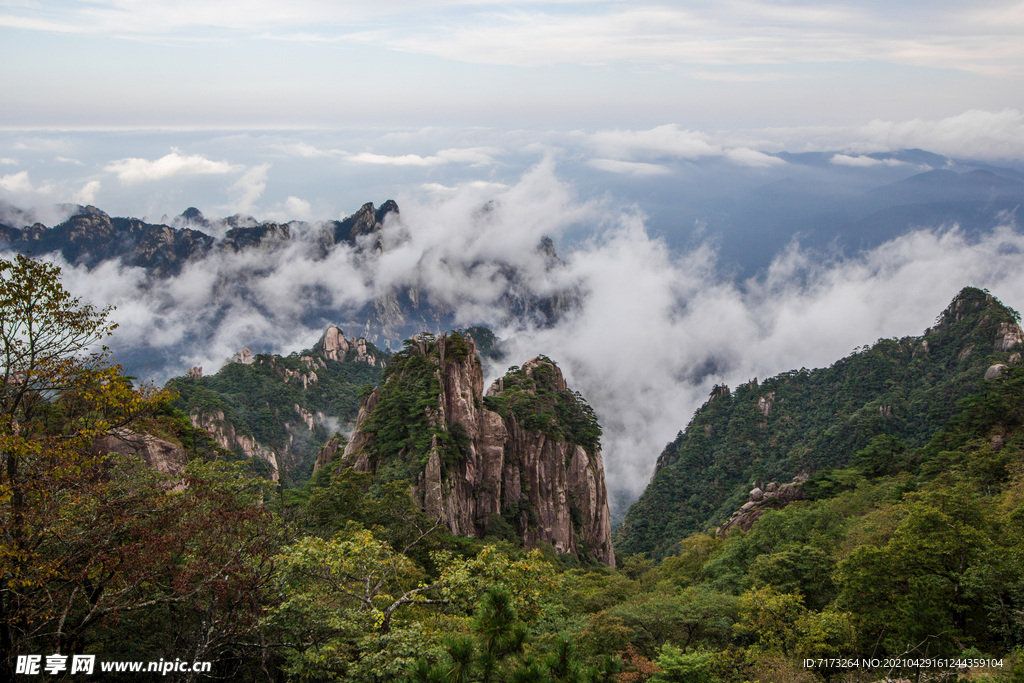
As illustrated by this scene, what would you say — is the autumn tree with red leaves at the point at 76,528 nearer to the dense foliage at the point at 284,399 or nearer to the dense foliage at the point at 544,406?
the dense foliage at the point at 544,406

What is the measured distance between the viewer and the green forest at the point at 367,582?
11.2 m

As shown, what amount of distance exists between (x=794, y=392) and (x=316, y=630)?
395ft

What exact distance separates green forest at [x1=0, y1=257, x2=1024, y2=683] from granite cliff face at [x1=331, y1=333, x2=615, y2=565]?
8.48 m

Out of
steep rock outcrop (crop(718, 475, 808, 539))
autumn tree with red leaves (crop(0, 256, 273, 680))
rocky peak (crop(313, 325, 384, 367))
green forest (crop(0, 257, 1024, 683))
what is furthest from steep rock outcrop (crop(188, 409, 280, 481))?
autumn tree with red leaves (crop(0, 256, 273, 680))

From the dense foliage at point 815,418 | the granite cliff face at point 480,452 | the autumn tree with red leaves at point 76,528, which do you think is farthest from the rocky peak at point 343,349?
the autumn tree with red leaves at point 76,528

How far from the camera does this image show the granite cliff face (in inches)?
1945

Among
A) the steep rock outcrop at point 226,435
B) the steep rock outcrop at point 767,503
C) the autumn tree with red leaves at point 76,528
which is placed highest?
the autumn tree with red leaves at point 76,528

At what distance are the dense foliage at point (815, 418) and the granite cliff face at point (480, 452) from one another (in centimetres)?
2082

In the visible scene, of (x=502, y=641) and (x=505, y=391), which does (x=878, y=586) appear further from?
(x=505, y=391)

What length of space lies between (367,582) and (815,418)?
107m

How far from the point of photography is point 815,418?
105m

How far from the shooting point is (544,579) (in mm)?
16766

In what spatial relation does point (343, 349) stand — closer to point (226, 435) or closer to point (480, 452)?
point (226, 435)

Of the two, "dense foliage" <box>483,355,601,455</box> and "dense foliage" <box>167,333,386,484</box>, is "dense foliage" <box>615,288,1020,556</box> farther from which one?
"dense foliage" <box>167,333,386,484</box>
